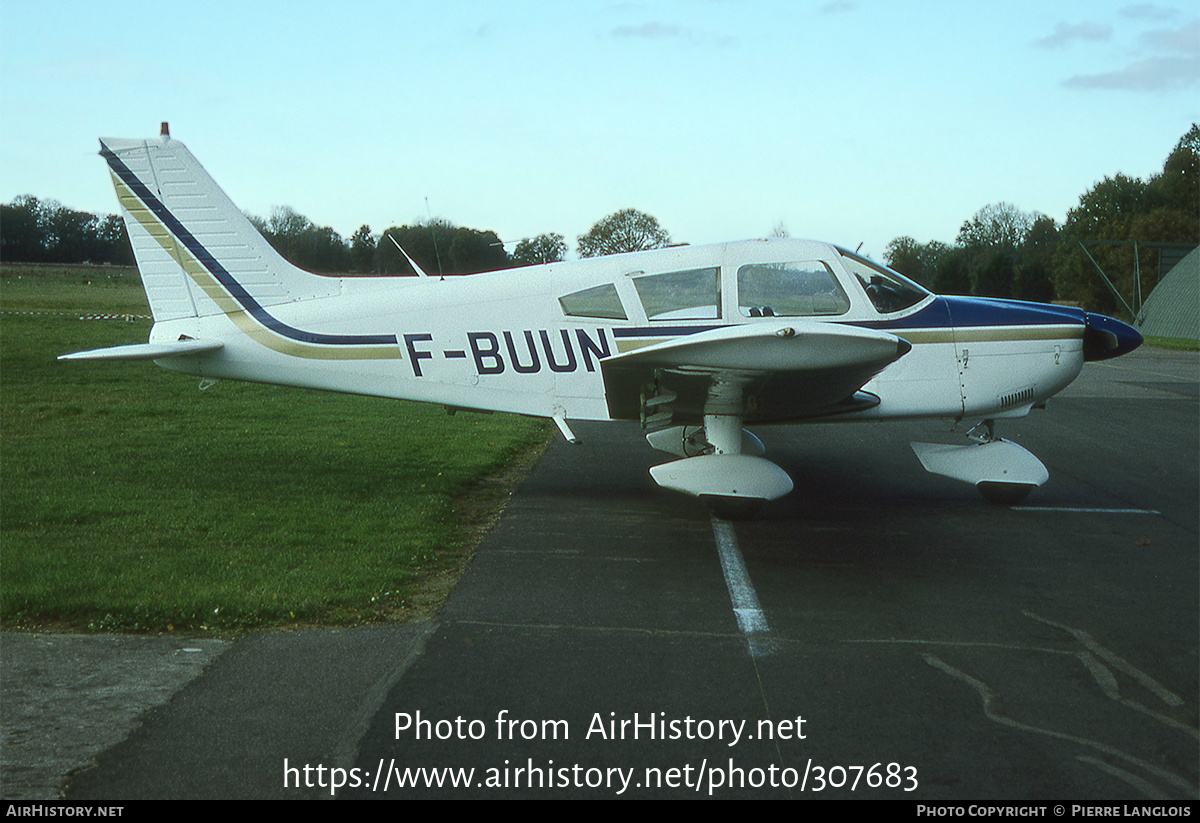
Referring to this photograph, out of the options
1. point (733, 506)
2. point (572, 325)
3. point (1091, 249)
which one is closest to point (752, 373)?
point (733, 506)

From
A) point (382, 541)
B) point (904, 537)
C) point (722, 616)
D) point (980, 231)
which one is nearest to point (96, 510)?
point (382, 541)

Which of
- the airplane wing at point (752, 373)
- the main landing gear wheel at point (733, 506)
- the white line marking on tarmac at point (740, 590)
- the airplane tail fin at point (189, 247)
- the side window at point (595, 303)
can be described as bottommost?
the white line marking on tarmac at point (740, 590)

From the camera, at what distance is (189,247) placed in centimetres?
819

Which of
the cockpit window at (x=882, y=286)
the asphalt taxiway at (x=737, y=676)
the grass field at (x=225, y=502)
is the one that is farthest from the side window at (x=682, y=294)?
the grass field at (x=225, y=502)

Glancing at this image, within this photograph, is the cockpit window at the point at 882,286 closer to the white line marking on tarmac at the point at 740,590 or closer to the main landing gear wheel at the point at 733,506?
the main landing gear wheel at the point at 733,506

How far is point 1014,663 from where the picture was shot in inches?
178

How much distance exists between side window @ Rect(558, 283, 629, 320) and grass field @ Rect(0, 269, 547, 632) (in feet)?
6.53

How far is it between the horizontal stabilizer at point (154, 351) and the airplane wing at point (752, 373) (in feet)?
11.6

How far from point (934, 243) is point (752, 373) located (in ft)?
202

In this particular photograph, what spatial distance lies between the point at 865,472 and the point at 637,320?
346cm

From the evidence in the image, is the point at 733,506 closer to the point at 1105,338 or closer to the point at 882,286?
the point at 882,286

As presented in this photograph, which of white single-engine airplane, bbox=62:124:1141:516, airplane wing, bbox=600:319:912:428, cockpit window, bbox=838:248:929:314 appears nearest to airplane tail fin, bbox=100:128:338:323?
white single-engine airplane, bbox=62:124:1141:516

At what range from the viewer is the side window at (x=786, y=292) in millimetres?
7699
